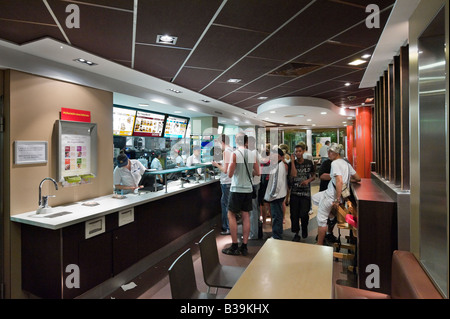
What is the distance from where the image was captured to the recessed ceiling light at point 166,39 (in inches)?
95.2

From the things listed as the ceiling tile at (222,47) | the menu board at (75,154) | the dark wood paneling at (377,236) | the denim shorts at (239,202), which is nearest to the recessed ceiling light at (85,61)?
the menu board at (75,154)

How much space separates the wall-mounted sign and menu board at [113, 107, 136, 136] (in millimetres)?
2279

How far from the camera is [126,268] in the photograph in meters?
3.05

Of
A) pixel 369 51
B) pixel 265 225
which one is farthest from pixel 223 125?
pixel 369 51

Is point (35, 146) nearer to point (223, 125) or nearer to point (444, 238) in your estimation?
point (444, 238)

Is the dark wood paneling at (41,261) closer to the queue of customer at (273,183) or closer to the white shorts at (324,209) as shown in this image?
the queue of customer at (273,183)

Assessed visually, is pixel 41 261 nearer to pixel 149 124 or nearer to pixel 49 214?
pixel 49 214

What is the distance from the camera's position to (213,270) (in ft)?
7.52

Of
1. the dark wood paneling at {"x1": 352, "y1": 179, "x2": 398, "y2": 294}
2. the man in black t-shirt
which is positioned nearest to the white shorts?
the man in black t-shirt

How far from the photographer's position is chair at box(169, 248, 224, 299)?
160 cm

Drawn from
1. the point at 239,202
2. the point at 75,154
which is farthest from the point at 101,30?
the point at 239,202

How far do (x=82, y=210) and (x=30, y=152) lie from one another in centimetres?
81

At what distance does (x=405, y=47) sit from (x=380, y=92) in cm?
146

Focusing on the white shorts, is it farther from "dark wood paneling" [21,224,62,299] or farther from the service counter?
"dark wood paneling" [21,224,62,299]
